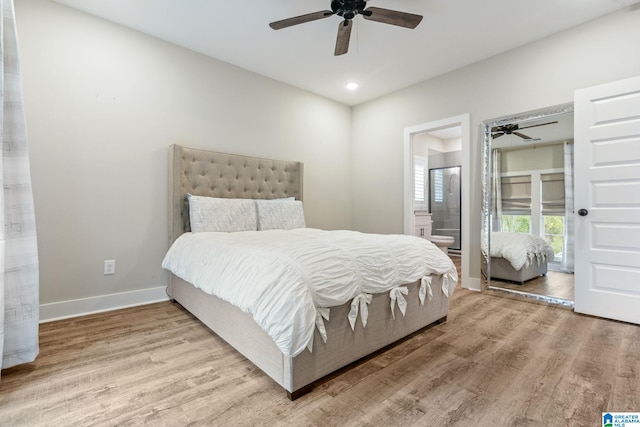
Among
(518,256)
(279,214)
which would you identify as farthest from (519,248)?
(279,214)

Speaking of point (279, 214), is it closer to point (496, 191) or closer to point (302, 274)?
point (302, 274)

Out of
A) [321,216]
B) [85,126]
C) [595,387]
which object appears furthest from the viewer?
[321,216]

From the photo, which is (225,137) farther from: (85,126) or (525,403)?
(525,403)

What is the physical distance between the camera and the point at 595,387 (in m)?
1.55

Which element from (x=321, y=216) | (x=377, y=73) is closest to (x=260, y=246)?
(x=321, y=216)

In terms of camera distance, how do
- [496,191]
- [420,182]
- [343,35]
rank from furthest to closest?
[420,182] < [496,191] < [343,35]

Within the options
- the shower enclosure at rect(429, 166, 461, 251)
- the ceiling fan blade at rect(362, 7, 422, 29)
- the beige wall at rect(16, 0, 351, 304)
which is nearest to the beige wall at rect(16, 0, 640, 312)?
the beige wall at rect(16, 0, 351, 304)

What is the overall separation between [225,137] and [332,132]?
5.80 feet

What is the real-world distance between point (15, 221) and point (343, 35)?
100 inches

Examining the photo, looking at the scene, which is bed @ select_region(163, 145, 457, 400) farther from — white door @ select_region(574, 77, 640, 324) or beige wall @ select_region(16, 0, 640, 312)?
white door @ select_region(574, 77, 640, 324)

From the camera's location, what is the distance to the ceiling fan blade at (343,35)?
2295mm

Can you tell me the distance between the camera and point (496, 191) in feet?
11.2

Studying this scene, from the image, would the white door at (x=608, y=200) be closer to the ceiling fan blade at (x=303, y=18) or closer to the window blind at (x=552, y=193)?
the window blind at (x=552, y=193)

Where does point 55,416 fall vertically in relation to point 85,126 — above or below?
below
